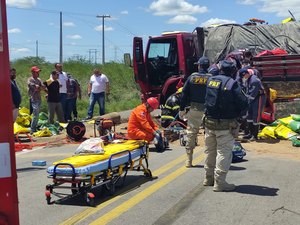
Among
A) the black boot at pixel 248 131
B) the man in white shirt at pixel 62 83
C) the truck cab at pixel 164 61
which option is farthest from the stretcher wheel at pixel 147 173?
the man in white shirt at pixel 62 83

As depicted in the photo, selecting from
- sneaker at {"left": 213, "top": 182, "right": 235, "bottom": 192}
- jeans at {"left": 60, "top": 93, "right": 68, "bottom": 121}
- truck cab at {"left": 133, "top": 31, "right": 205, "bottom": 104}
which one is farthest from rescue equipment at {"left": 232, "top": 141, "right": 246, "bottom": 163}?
jeans at {"left": 60, "top": 93, "right": 68, "bottom": 121}

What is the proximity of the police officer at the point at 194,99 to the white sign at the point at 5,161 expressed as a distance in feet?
19.3

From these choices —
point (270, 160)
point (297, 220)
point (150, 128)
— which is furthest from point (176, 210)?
point (270, 160)

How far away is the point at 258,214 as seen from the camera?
17.6ft

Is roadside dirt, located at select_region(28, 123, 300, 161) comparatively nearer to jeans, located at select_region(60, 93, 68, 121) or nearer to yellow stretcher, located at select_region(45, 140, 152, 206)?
jeans, located at select_region(60, 93, 68, 121)

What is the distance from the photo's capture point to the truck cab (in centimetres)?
1420

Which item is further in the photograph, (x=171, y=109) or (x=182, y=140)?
(x=171, y=109)

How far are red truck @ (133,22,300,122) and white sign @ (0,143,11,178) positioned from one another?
10.7 m

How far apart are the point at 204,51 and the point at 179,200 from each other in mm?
8962

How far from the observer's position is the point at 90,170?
18.8 feet

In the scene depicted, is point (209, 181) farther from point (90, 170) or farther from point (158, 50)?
point (158, 50)

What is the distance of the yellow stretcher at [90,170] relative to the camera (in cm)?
572

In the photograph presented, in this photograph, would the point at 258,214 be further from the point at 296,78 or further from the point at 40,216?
the point at 296,78

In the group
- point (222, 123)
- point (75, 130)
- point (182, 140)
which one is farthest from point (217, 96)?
point (75, 130)
